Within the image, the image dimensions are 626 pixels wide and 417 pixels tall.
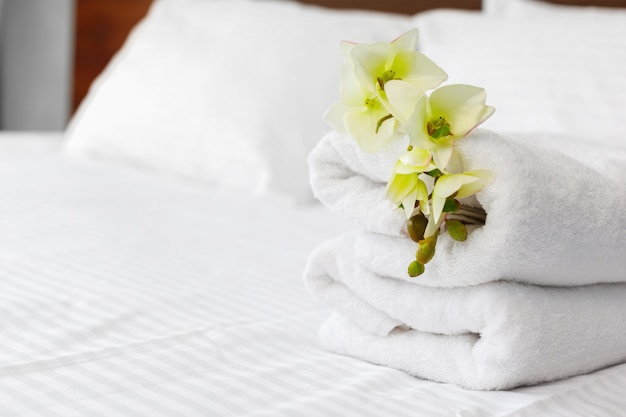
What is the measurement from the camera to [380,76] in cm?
76

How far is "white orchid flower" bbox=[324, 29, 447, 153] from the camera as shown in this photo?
748 millimetres

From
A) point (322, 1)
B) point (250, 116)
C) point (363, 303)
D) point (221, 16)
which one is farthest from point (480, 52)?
point (322, 1)

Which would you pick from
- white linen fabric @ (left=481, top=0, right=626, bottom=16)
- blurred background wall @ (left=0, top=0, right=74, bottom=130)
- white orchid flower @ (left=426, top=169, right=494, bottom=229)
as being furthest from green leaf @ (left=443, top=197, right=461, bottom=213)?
blurred background wall @ (left=0, top=0, right=74, bottom=130)

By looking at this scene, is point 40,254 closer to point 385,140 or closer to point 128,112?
point 385,140

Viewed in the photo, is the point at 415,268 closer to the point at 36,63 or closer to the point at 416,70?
the point at 416,70

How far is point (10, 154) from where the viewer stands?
2.02 meters

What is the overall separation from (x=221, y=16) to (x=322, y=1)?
1.80ft

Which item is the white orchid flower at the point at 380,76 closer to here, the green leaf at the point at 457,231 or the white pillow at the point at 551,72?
the green leaf at the point at 457,231

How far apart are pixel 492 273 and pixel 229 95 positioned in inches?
46.0

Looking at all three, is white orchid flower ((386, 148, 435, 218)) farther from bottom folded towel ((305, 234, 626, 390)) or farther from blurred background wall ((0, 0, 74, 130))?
blurred background wall ((0, 0, 74, 130))

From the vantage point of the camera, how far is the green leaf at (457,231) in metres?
0.72

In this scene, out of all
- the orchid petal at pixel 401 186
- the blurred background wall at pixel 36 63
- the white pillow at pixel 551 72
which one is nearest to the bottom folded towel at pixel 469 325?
the orchid petal at pixel 401 186

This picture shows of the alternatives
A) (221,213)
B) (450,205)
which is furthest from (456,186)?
(221,213)

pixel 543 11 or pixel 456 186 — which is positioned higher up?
pixel 543 11
